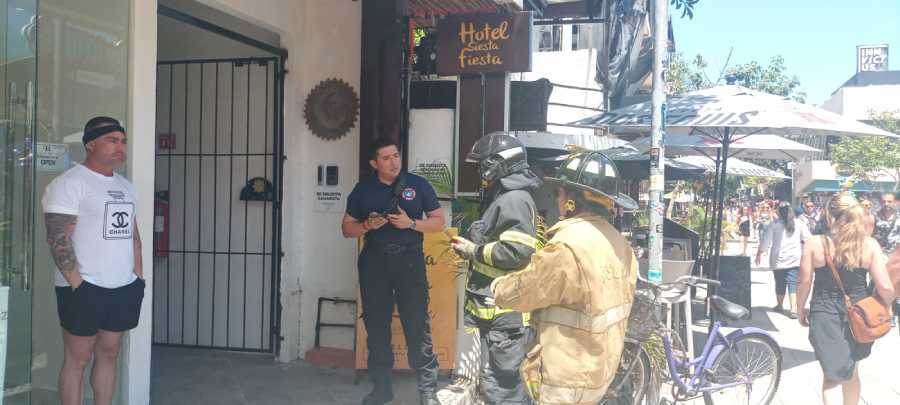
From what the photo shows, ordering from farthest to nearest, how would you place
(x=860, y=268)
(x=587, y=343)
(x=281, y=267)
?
1. (x=281, y=267)
2. (x=860, y=268)
3. (x=587, y=343)

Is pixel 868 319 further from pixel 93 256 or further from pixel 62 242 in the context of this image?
pixel 62 242

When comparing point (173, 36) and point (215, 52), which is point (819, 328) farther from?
point (173, 36)

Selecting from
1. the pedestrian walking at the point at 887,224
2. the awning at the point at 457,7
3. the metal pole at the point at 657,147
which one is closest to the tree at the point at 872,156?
the pedestrian walking at the point at 887,224

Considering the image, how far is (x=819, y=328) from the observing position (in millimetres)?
4680

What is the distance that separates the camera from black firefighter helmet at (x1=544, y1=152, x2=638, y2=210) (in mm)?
2977

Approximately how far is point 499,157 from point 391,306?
4.95 feet

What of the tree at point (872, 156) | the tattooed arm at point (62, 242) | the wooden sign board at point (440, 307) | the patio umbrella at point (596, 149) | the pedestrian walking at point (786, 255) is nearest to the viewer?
the tattooed arm at point (62, 242)

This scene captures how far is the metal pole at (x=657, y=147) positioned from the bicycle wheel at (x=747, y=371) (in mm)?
923

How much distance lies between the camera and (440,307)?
5.87 metres

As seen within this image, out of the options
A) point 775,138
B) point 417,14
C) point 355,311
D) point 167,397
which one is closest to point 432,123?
point 417,14

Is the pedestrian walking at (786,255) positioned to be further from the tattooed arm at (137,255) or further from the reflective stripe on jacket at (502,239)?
the tattooed arm at (137,255)

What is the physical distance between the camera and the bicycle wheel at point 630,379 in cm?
464

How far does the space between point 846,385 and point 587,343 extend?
3.04 m

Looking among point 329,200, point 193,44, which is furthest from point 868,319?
point 193,44
